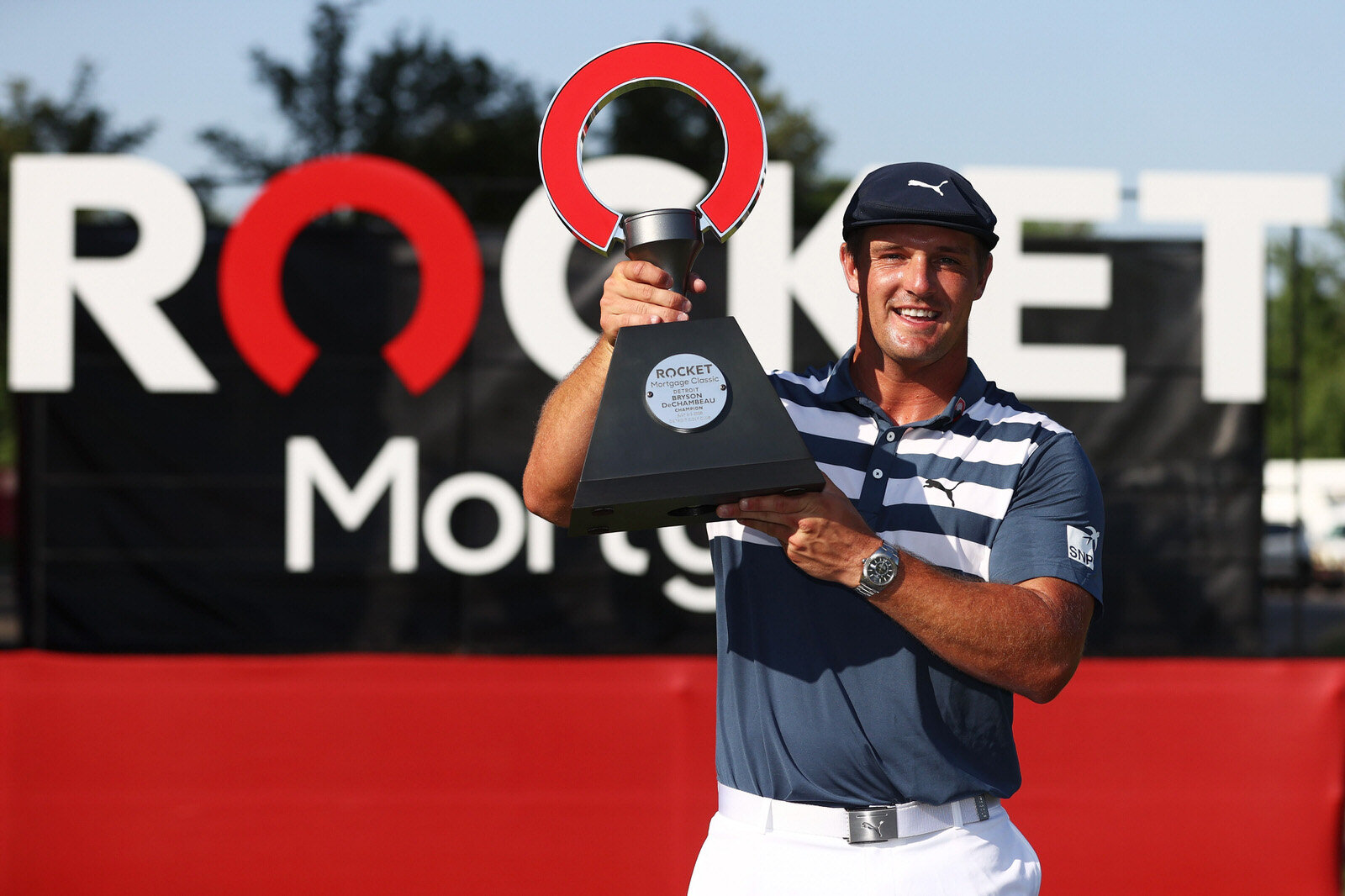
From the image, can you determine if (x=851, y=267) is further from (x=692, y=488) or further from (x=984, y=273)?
(x=692, y=488)

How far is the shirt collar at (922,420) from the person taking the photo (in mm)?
2008

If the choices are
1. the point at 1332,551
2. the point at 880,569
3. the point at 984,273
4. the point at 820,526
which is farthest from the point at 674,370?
the point at 1332,551

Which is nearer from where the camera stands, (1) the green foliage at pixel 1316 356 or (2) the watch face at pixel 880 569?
(2) the watch face at pixel 880 569

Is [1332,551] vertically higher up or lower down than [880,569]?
lower down

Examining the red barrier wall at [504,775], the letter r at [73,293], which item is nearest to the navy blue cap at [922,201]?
the red barrier wall at [504,775]

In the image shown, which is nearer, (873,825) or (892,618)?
(892,618)

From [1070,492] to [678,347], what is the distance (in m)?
0.70

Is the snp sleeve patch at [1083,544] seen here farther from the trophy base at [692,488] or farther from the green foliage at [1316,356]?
the green foliage at [1316,356]

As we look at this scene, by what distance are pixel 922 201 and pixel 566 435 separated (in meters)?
0.70

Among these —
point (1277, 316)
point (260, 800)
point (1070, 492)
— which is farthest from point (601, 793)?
point (1277, 316)

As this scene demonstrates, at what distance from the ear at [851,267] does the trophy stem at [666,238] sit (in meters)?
0.37

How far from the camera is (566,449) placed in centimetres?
186

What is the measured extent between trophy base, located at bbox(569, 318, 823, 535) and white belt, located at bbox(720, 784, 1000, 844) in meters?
0.54

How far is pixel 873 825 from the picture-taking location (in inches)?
75.2
